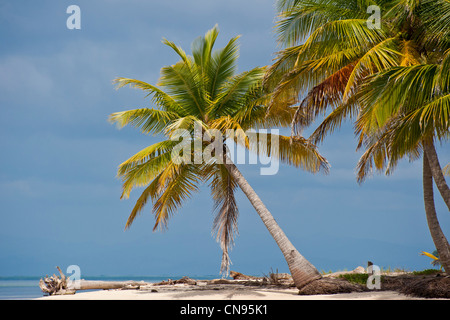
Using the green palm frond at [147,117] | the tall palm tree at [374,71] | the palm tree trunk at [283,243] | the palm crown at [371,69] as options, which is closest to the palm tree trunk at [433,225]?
the tall palm tree at [374,71]

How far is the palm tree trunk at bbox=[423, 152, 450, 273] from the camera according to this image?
10.6 metres

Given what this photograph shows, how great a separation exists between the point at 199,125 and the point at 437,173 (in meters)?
6.27

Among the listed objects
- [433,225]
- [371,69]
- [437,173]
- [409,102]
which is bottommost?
[433,225]

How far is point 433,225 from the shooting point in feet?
36.2

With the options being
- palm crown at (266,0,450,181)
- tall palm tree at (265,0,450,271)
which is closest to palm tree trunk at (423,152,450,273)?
tall palm tree at (265,0,450,271)

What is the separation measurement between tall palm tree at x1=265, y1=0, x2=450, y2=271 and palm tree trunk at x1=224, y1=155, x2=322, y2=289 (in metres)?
2.33

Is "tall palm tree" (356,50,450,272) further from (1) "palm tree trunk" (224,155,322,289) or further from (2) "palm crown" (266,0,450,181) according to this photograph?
(1) "palm tree trunk" (224,155,322,289)

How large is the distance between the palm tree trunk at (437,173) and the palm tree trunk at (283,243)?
3.61 meters

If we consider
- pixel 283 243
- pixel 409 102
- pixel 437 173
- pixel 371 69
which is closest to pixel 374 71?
pixel 371 69

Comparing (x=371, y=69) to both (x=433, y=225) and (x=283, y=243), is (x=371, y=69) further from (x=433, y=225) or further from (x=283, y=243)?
(x=283, y=243)
